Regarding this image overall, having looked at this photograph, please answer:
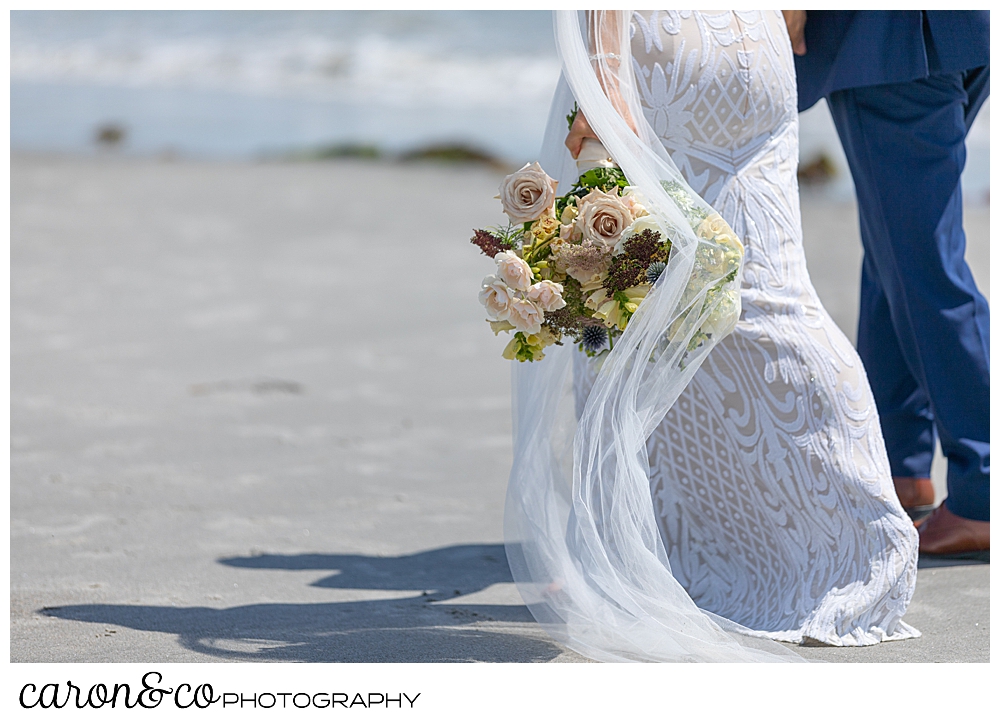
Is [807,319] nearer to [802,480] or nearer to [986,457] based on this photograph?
[802,480]

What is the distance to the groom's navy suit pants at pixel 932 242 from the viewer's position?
271 centimetres

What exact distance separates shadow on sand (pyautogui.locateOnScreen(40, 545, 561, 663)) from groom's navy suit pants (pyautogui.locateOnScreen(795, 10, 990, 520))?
4.05 feet

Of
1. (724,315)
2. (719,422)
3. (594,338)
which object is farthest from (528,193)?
(719,422)

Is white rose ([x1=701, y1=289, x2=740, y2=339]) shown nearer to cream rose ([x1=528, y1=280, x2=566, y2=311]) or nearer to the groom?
cream rose ([x1=528, y1=280, x2=566, y2=311])

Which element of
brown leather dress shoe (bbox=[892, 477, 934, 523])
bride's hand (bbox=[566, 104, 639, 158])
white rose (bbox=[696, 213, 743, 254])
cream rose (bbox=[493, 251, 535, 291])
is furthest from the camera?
brown leather dress shoe (bbox=[892, 477, 934, 523])

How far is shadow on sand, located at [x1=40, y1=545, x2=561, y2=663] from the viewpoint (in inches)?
86.0

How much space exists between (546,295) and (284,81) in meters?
14.9

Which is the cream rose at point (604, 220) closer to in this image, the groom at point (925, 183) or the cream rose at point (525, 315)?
the cream rose at point (525, 315)

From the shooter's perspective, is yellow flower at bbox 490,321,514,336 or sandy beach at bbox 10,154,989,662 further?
sandy beach at bbox 10,154,989,662

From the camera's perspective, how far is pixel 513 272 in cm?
196

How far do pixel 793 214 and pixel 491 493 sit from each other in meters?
1.46

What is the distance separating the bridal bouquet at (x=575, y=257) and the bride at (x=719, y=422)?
9cm

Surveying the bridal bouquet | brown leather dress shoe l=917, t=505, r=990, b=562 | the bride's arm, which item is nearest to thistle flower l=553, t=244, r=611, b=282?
the bridal bouquet

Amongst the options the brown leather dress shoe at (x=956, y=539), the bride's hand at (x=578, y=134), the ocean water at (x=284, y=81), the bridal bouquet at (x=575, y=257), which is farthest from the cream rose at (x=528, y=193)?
the ocean water at (x=284, y=81)
